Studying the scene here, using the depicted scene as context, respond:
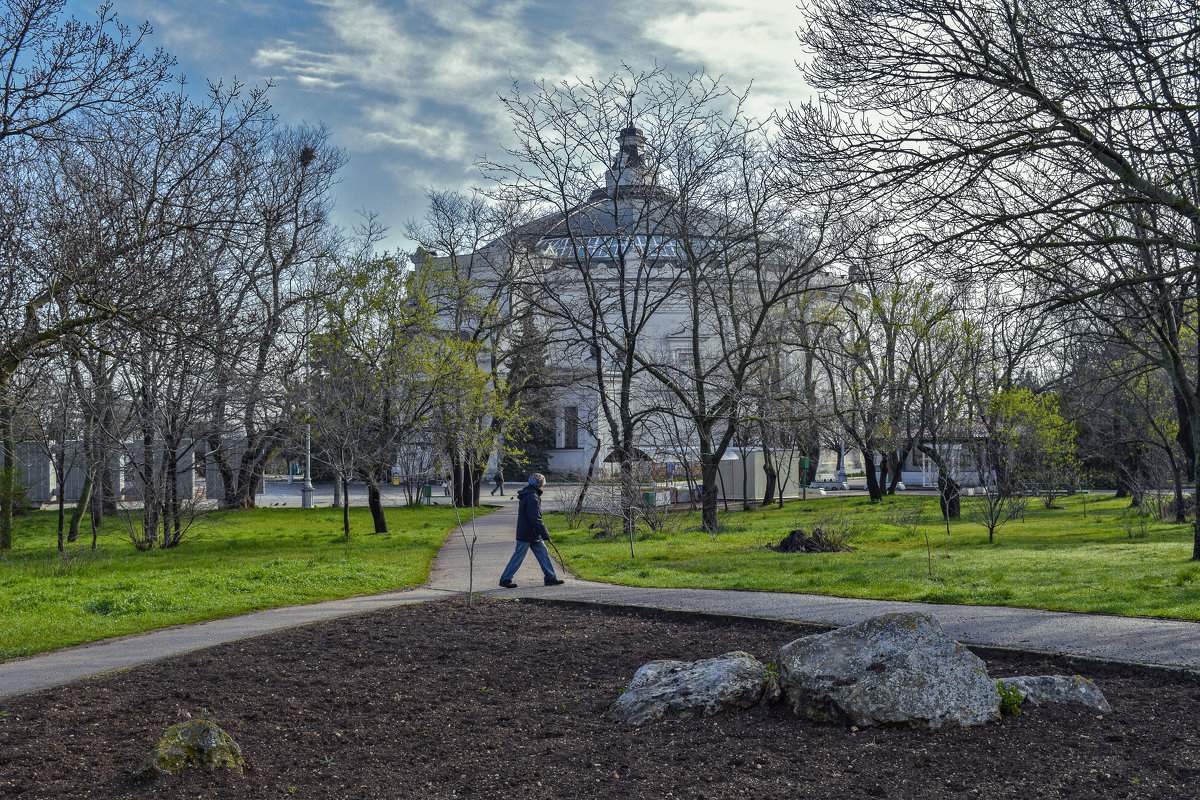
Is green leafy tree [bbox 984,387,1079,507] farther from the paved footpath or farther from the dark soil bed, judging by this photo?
the dark soil bed

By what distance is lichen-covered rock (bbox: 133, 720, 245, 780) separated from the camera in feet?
15.9

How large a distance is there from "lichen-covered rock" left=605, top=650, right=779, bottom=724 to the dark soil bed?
0.14 metres

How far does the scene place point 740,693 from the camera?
5.93 m

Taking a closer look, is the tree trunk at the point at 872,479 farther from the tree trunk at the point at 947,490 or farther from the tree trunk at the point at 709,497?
the tree trunk at the point at 709,497

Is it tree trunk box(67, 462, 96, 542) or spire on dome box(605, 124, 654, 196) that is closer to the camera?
tree trunk box(67, 462, 96, 542)


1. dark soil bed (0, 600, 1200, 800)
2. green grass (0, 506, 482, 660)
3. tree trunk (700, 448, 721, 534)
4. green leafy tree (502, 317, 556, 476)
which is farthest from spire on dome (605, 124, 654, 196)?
dark soil bed (0, 600, 1200, 800)

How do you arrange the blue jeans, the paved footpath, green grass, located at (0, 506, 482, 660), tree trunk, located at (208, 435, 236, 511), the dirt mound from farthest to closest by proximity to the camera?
tree trunk, located at (208, 435, 236, 511) < the dirt mound < the blue jeans < green grass, located at (0, 506, 482, 660) < the paved footpath

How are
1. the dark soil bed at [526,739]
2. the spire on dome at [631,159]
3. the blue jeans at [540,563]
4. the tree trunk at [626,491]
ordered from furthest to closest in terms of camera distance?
the spire on dome at [631,159]
the tree trunk at [626,491]
the blue jeans at [540,563]
the dark soil bed at [526,739]

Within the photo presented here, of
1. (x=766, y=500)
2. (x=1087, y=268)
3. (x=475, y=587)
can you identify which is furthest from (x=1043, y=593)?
(x=766, y=500)

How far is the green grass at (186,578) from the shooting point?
1030cm

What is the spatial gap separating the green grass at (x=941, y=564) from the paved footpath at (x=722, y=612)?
2.59ft

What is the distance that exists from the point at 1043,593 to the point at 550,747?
799 cm

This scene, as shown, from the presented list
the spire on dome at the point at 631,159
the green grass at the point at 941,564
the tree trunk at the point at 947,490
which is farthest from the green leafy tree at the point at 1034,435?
the spire on dome at the point at 631,159

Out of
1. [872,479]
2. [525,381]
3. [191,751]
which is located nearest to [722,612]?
[191,751]
